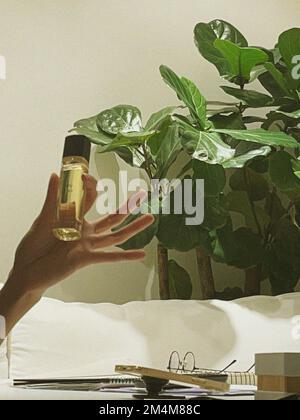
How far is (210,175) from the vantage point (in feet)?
6.30

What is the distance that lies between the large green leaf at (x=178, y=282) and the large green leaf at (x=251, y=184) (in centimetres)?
33

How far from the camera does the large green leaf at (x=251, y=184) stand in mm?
2227

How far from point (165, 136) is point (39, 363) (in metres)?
0.73

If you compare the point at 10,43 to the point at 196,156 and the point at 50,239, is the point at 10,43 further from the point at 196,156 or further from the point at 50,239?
the point at 50,239

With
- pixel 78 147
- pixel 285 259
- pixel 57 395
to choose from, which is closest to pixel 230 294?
pixel 285 259

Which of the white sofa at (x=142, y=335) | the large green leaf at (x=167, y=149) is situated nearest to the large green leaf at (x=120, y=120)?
the large green leaf at (x=167, y=149)

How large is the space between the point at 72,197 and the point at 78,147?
0.26ft

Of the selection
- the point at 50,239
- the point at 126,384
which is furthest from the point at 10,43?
the point at 126,384

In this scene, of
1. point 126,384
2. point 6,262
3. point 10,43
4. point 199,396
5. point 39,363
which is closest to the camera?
point 199,396

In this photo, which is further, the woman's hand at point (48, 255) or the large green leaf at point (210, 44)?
the large green leaf at point (210, 44)

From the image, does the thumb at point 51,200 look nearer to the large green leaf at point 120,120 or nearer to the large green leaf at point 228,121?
the large green leaf at point 120,120

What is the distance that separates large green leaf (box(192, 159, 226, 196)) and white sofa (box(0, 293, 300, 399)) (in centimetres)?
32

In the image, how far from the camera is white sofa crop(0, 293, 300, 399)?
1.69 meters

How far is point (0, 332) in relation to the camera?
99 cm
